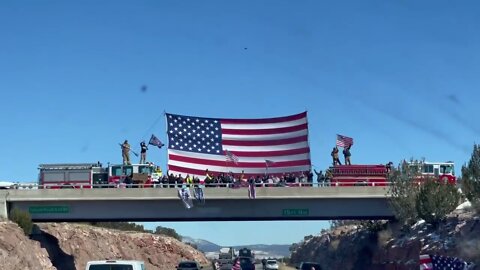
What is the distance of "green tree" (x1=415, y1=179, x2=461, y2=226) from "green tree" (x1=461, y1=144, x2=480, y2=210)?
2.87m

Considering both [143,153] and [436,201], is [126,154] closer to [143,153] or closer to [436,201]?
[143,153]

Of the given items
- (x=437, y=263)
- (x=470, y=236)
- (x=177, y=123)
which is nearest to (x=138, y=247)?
(x=177, y=123)

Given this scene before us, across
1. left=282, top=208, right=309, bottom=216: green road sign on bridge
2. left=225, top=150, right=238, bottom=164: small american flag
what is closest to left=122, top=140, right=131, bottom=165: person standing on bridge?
left=225, top=150, right=238, bottom=164: small american flag

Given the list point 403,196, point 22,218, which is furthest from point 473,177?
point 22,218

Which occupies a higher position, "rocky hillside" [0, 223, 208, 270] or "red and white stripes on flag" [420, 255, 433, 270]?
"red and white stripes on flag" [420, 255, 433, 270]

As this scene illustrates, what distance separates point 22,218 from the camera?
194ft

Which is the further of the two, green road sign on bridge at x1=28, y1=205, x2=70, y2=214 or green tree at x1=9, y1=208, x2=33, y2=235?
green road sign on bridge at x1=28, y1=205, x2=70, y2=214

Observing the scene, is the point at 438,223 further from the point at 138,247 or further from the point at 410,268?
the point at 138,247

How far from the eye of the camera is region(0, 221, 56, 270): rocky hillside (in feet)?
180

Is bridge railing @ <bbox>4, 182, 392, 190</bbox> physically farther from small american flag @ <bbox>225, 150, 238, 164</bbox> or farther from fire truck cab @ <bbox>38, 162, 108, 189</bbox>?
fire truck cab @ <bbox>38, 162, 108, 189</bbox>

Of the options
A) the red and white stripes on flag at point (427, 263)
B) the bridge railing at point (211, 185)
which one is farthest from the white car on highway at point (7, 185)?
the red and white stripes on flag at point (427, 263)

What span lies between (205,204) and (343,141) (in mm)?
11378

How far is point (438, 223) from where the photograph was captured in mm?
55562

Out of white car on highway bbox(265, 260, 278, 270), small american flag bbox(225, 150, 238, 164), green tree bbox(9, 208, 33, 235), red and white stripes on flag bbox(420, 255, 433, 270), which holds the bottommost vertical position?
white car on highway bbox(265, 260, 278, 270)
